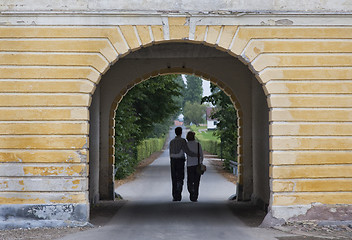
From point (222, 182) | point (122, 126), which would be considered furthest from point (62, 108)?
point (222, 182)

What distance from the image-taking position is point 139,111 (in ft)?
84.5

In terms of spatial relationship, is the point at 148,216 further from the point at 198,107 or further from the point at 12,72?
the point at 198,107

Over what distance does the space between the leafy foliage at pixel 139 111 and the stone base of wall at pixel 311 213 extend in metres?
9.91

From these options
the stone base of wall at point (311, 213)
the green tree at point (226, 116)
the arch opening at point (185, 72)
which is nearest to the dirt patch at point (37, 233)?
the stone base of wall at point (311, 213)

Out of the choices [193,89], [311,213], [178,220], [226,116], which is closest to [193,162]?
[178,220]

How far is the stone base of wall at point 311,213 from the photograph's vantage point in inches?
368

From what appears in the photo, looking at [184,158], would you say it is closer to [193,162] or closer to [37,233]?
[193,162]

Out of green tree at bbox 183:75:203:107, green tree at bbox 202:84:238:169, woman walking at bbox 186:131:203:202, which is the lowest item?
woman walking at bbox 186:131:203:202

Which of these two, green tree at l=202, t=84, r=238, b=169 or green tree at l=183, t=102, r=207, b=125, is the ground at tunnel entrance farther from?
green tree at l=183, t=102, r=207, b=125

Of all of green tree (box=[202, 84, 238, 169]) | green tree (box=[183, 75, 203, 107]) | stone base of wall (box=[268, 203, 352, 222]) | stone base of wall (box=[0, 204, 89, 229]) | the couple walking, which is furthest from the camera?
green tree (box=[183, 75, 203, 107])

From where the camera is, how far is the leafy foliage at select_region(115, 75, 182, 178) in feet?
63.6

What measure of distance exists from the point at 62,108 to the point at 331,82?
15.6 feet

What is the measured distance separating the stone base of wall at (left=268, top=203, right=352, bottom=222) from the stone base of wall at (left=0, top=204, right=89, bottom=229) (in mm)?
3381

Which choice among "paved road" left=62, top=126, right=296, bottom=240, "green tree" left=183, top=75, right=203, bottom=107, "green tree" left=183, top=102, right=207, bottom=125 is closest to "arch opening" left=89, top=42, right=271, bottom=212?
"paved road" left=62, top=126, right=296, bottom=240
